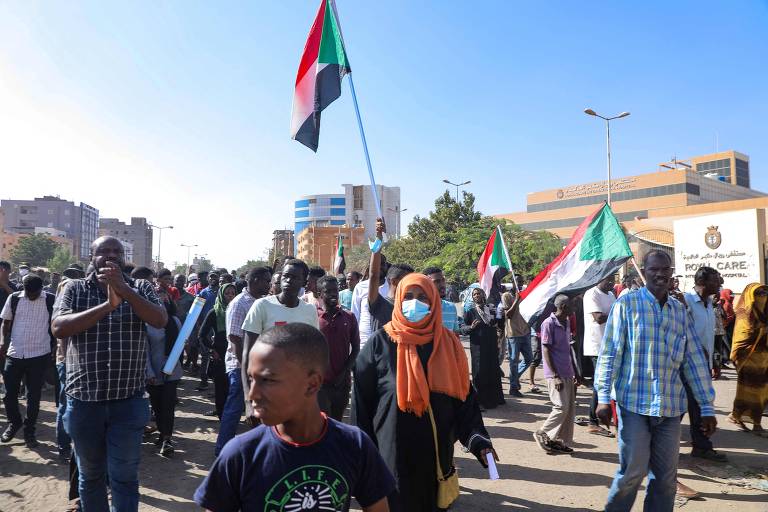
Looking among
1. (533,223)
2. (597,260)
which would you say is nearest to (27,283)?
(597,260)

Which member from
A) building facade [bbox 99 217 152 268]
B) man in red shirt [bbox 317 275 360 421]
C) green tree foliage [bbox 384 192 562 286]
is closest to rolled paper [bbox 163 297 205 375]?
man in red shirt [bbox 317 275 360 421]

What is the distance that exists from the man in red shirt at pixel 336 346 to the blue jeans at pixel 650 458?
7.53ft

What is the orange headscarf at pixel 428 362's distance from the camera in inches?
118

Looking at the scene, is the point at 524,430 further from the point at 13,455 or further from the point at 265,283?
the point at 13,455

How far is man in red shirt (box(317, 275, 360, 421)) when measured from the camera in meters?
5.00

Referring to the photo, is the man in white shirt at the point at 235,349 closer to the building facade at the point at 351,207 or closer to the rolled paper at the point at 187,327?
the rolled paper at the point at 187,327

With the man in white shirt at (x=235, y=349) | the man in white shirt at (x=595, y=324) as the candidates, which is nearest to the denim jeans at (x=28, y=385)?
the man in white shirt at (x=235, y=349)

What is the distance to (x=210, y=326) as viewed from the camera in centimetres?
692

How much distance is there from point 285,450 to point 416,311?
4.77ft

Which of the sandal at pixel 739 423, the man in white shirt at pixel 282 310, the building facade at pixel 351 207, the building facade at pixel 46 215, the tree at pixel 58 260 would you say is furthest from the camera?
the building facade at pixel 351 207

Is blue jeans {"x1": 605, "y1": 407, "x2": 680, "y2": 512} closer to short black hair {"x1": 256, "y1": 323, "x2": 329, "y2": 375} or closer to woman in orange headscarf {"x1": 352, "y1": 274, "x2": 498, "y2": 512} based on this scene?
woman in orange headscarf {"x1": 352, "y1": 274, "x2": 498, "y2": 512}

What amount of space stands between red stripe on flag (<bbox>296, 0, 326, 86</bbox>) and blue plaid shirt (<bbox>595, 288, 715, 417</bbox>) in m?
4.23

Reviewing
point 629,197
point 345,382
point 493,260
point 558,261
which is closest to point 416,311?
point 345,382

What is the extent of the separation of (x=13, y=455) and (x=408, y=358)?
5.14 meters
